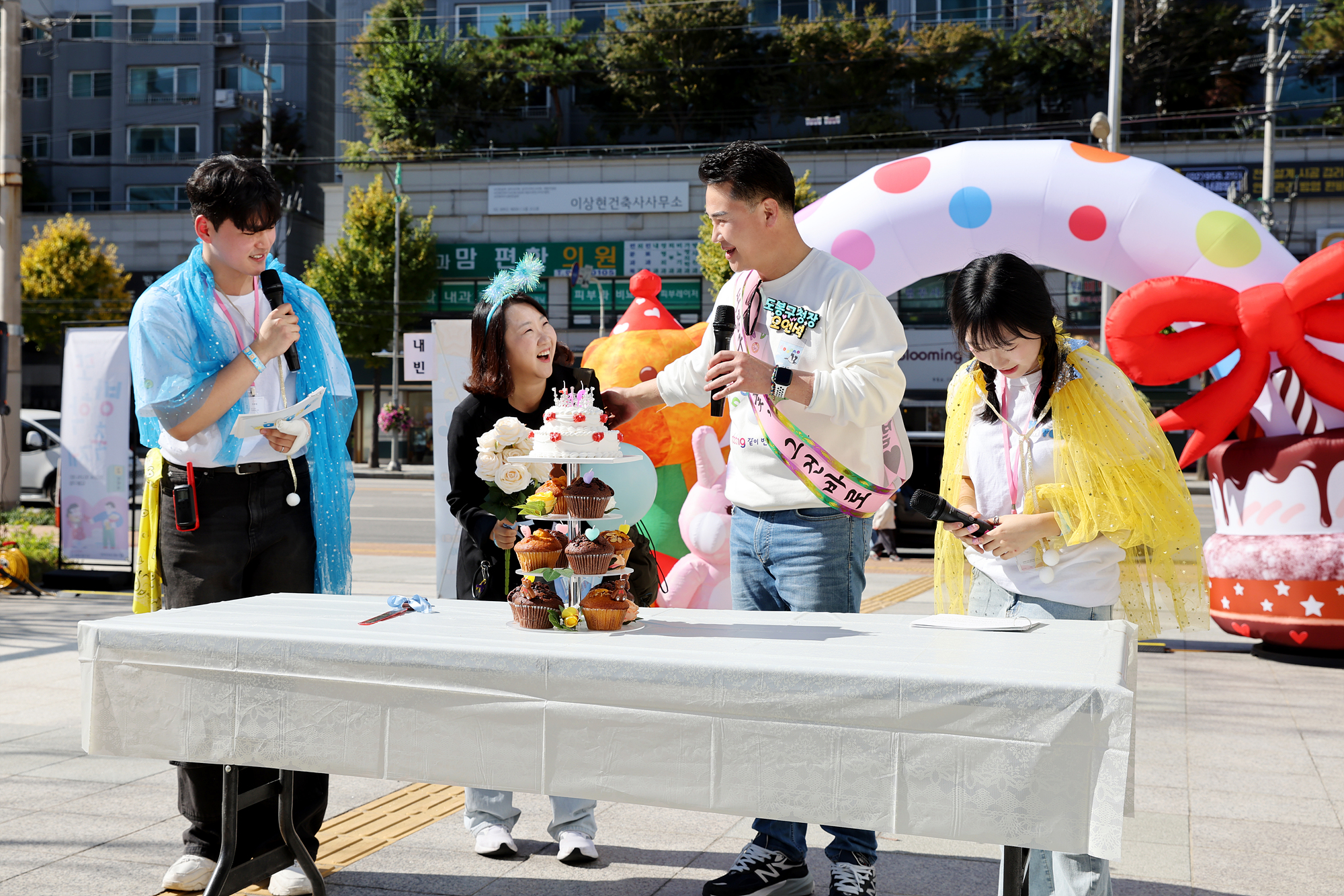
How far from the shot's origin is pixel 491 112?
36.0m

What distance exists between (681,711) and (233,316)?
195 centimetres

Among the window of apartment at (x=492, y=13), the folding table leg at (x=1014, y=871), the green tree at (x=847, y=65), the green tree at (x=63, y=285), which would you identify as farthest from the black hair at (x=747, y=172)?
the window of apartment at (x=492, y=13)

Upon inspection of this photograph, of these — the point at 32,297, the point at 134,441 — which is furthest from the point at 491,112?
the point at 134,441

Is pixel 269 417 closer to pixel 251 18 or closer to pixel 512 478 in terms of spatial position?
pixel 512 478

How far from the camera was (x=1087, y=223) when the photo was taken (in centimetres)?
670

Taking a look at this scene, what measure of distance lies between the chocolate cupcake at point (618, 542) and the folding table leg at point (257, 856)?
1.06 m

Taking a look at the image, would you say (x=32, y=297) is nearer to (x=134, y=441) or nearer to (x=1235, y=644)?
(x=134, y=441)

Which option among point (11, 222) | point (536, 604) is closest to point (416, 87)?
point (11, 222)

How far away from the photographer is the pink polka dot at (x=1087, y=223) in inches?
262

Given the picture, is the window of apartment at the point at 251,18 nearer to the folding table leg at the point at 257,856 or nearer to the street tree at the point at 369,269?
the street tree at the point at 369,269

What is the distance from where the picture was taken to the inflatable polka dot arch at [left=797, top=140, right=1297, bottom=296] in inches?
258

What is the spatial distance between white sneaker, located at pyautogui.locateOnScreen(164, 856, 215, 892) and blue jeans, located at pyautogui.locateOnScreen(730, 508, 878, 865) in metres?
1.54

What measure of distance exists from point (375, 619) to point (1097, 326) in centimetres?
3014

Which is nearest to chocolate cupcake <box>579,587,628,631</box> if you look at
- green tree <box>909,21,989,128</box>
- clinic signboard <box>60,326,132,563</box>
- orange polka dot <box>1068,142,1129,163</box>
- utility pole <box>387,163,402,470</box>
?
orange polka dot <box>1068,142,1129,163</box>
